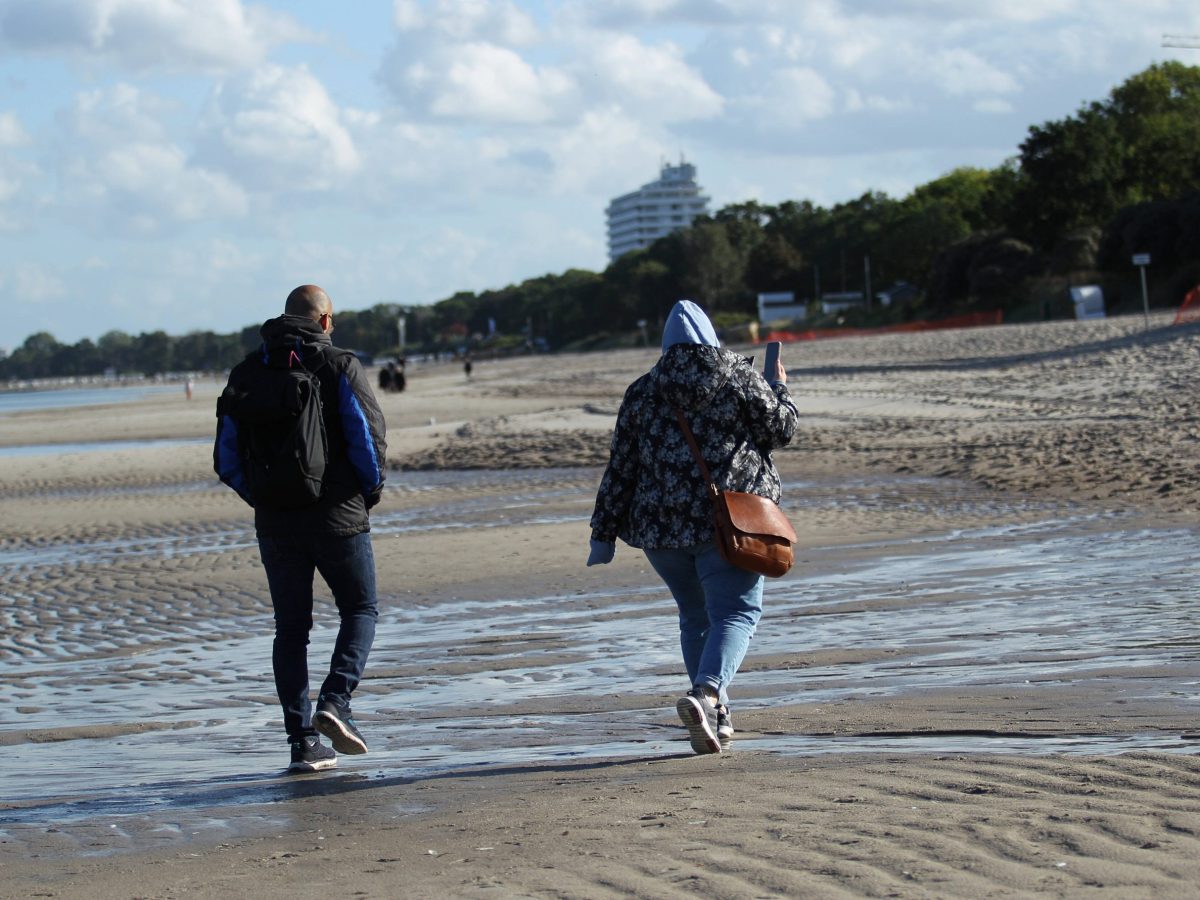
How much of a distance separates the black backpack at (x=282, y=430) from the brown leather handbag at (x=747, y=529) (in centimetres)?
131

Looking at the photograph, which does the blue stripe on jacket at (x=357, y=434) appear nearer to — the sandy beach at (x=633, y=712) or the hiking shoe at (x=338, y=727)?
the hiking shoe at (x=338, y=727)

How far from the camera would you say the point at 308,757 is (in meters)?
5.54

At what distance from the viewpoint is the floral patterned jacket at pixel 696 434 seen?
5367mm

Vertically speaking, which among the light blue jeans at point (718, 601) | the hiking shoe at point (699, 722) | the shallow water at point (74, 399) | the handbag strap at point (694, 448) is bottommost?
the hiking shoe at point (699, 722)

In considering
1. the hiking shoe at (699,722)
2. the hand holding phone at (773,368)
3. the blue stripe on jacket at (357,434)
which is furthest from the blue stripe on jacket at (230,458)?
the hand holding phone at (773,368)

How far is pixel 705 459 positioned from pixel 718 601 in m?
0.52

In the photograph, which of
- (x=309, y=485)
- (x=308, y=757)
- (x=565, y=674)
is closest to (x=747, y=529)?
(x=309, y=485)

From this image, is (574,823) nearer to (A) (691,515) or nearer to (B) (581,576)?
(A) (691,515)

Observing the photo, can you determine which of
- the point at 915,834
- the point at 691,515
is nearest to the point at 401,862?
the point at 915,834

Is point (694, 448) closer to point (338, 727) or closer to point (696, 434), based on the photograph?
point (696, 434)

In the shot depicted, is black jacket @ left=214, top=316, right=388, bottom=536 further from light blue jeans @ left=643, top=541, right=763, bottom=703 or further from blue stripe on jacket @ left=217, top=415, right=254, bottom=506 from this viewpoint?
light blue jeans @ left=643, top=541, right=763, bottom=703

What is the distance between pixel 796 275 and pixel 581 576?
432 feet

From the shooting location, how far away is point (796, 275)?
459 feet

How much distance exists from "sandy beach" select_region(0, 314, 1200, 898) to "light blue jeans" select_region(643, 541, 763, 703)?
30 centimetres
